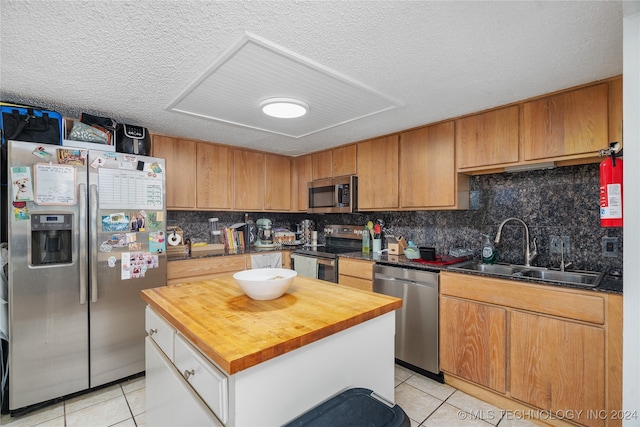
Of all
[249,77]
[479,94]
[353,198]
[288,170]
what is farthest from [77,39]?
[288,170]

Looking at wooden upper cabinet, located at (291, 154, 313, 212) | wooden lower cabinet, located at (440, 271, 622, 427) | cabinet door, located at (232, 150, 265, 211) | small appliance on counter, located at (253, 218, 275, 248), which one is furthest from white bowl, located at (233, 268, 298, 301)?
wooden upper cabinet, located at (291, 154, 313, 212)

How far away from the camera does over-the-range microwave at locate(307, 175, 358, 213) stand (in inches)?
137

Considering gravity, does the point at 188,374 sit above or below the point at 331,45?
below

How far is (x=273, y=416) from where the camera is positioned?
Answer: 100 centimetres

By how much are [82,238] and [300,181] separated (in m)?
2.56

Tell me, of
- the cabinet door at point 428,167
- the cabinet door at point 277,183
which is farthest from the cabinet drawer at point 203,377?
the cabinet door at point 277,183

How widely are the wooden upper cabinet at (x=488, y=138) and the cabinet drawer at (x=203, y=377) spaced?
7.85ft

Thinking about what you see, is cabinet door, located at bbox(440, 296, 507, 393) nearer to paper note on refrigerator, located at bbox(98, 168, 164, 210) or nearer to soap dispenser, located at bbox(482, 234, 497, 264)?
soap dispenser, located at bbox(482, 234, 497, 264)

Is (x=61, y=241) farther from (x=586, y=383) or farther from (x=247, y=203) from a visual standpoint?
(x=586, y=383)

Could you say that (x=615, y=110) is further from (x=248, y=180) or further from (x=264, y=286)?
(x=248, y=180)

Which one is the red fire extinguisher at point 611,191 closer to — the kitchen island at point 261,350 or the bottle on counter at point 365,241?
the kitchen island at point 261,350

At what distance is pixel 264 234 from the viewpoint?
397cm

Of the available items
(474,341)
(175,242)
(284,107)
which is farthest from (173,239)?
(474,341)

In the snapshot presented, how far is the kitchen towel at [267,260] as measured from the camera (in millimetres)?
3449
